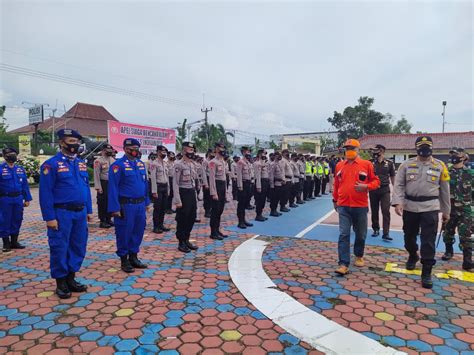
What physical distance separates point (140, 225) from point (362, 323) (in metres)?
2.94

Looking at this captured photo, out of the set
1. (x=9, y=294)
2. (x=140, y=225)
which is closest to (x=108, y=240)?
(x=140, y=225)

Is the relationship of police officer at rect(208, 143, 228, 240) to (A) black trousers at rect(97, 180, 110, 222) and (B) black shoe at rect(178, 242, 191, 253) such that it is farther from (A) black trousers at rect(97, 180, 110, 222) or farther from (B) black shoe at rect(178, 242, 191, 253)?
(A) black trousers at rect(97, 180, 110, 222)

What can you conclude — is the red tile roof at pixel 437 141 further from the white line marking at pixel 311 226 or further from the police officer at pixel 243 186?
the police officer at pixel 243 186

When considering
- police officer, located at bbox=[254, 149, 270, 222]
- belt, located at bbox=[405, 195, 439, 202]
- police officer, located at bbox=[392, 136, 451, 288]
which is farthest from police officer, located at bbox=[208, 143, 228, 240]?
belt, located at bbox=[405, 195, 439, 202]


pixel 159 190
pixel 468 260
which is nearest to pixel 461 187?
pixel 468 260

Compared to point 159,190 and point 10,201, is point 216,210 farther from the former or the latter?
point 10,201

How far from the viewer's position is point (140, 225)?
4.30m

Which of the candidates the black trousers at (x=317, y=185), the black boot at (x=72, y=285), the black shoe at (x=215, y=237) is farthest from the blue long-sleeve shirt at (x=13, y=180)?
the black trousers at (x=317, y=185)

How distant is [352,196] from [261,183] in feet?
13.7

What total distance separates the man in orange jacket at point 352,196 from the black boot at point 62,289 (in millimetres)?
3216

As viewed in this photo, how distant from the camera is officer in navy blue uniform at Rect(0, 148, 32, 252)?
520cm

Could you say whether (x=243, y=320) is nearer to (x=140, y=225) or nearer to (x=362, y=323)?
(x=362, y=323)

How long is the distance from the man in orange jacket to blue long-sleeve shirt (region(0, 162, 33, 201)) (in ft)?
17.5

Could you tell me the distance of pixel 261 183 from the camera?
325 inches
